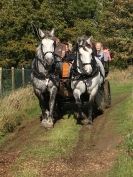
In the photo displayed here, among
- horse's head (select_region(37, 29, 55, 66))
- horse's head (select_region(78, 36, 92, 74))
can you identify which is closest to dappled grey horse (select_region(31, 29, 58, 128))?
horse's head (select_region(37, 29, 55, 66))

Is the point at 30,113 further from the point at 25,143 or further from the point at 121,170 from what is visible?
the point at 121,170

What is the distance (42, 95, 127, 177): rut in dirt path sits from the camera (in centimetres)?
1018

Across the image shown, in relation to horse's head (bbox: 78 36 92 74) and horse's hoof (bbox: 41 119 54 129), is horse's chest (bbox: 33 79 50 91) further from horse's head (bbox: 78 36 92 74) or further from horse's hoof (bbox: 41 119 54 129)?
horse's head (bbox: 78 36 92 74)

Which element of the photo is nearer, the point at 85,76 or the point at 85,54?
the point at 85,54

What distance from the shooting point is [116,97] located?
23.5 m

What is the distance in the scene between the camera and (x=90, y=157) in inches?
451

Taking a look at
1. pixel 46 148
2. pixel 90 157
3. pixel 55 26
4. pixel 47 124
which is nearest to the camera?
pixel 90 157

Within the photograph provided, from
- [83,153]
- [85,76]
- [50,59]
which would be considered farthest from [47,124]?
[83,153]

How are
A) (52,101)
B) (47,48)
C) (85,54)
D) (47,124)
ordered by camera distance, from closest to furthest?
(47,48)
(47,124)
(85,54)
(52,101)

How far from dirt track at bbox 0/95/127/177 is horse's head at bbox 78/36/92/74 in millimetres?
1700

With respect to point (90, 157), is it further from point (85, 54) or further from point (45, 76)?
point (85, 54)

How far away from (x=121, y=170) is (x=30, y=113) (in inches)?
375

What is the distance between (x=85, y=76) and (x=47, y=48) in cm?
155

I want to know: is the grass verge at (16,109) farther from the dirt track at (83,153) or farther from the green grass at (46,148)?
the green grass at (46,148)
